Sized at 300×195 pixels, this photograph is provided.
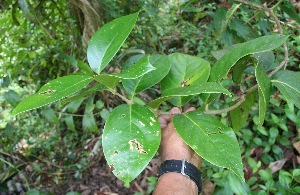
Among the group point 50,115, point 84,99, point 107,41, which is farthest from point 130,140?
point 84,99

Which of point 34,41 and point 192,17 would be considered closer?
point 34,41

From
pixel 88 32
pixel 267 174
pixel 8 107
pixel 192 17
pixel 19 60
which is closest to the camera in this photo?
pixel 267 174

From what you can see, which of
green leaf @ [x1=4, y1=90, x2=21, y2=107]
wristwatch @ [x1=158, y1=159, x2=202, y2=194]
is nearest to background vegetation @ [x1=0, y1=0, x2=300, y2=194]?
green leaf @ [x1=4, y1=90, x2=21, y2=107]

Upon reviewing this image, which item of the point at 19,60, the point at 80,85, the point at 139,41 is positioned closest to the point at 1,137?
the point at 19,60

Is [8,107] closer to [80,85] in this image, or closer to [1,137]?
[1,137]

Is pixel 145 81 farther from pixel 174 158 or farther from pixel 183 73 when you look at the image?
pixel 174 158

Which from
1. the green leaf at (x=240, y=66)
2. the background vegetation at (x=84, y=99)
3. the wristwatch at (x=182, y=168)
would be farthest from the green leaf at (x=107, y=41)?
the background vegetation at (x=84, y=99)
